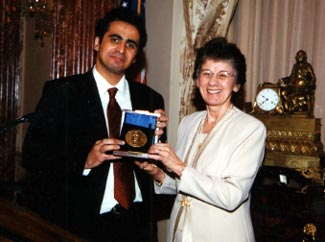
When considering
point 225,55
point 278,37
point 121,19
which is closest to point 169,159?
point 225,55

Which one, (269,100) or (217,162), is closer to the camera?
(217,162)

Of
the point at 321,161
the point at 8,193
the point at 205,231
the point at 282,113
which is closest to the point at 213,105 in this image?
the point at 205,231

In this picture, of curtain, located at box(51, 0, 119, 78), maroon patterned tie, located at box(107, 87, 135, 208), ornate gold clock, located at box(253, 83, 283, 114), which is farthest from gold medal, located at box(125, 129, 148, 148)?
curtain, located at box(51, 0, 119, 78)

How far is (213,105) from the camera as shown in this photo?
200 cm

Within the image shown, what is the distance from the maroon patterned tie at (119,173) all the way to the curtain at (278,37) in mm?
1699

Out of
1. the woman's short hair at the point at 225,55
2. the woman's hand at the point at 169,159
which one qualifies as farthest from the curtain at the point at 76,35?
the woman's hand at the point at 169,159

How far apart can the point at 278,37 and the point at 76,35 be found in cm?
235

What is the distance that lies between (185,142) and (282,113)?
0.89 metres

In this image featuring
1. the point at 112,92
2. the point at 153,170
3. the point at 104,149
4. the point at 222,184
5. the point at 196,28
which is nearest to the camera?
the point at 222,184

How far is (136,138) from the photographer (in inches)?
74.7

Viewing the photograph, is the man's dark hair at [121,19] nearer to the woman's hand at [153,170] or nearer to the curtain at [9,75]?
the woman's hand at [153,170]

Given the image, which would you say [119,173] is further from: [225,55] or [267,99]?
[267,99]

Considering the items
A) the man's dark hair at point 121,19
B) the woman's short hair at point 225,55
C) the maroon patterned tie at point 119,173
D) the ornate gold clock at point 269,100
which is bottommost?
the maroon patterned tie at point 119,173

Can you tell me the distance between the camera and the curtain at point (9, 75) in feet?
18.8
